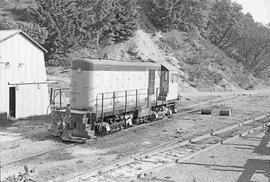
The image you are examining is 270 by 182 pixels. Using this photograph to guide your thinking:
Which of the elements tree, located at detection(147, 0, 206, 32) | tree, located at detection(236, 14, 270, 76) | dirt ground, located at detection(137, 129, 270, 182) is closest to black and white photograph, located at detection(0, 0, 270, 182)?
dirt ground, located at detection(137, 129, 270, 182)

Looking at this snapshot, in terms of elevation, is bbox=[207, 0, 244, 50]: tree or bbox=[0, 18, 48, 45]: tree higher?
bbox=[207, 0, 244, 50]: tree

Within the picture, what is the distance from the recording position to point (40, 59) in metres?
23.8

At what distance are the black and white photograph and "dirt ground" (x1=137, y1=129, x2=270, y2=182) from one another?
0.12 feet

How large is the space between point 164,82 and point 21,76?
29.4 feet

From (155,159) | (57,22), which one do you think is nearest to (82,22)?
(57,22)

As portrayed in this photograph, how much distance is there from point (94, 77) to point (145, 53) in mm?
31448

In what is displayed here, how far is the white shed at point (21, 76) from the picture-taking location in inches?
838

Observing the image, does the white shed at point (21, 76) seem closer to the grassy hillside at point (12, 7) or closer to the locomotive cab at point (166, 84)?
the locomotive cab at point (166, 84)

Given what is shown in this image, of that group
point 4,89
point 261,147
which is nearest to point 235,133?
point 261,147

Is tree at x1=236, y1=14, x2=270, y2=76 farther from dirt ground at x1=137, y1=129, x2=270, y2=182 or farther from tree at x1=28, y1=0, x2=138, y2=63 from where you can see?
dirt ground at x1=137, y1=129, x2=270, y2=182

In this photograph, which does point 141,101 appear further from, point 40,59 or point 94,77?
point 40,59

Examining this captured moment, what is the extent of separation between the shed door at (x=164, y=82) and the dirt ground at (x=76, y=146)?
70.8 inches

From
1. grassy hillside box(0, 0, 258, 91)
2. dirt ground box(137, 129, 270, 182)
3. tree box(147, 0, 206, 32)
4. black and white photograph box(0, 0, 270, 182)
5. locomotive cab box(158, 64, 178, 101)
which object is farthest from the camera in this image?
tree box(147, 0, 206, 32)

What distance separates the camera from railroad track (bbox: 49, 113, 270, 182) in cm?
1118
